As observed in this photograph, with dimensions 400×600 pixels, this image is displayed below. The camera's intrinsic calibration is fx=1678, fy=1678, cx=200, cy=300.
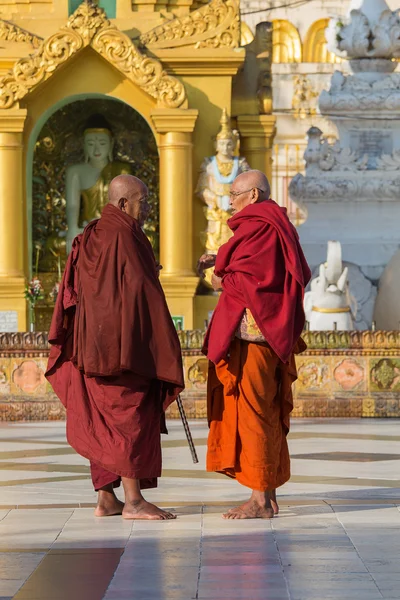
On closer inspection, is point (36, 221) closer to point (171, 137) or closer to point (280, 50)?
point (171, 137)

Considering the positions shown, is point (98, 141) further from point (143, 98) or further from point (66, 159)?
point (143, 98)

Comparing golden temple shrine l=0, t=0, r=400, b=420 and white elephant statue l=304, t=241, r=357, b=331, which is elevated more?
golden temple shrine l=0, t=0, r=400, b=420

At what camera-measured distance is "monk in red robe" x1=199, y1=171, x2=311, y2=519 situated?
8078 millimetres

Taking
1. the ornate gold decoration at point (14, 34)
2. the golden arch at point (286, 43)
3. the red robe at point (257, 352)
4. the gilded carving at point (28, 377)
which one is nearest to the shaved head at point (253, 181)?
the red robe at point (257, 352)

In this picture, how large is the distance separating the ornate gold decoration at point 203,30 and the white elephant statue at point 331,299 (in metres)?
3.26

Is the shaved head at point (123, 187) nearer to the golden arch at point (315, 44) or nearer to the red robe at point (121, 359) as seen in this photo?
the red robe at point (121, 359)

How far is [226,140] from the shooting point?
1817cm

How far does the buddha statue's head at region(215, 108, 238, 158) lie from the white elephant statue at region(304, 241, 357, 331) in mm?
2327

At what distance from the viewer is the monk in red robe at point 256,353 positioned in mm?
8078

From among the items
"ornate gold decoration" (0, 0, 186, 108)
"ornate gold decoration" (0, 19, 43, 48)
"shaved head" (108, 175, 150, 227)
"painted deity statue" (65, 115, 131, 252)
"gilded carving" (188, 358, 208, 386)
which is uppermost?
"ornate gold decoration" (0, 19, 43, 48)

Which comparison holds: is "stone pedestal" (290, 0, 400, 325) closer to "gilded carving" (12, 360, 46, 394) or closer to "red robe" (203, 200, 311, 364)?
"gilded carving" (12, 360, 46, 394)

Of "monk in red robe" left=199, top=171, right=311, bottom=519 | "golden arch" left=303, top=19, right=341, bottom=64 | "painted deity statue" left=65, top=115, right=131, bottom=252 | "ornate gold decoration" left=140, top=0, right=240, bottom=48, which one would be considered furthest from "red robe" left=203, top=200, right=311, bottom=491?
"golden arch" left=303, top=19, right=341, bottom=64

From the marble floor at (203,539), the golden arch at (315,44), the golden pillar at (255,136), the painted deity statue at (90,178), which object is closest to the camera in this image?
the marble floor at (203,539)

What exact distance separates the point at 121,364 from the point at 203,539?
41.9 inches
